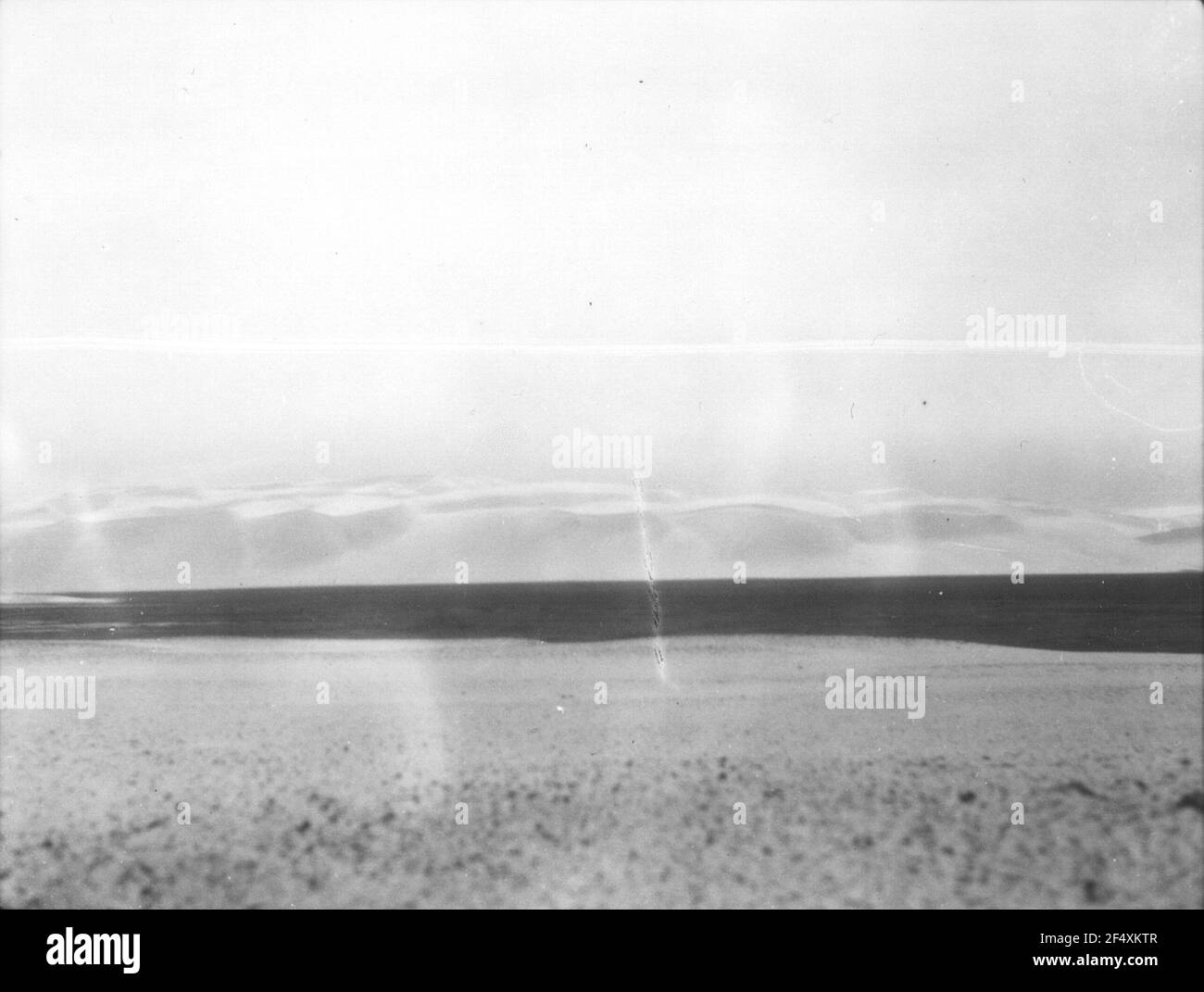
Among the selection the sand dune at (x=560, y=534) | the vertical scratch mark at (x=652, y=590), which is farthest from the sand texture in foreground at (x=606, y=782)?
the sand dune at (x=560, y=534)

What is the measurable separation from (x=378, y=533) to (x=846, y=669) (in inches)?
73.8

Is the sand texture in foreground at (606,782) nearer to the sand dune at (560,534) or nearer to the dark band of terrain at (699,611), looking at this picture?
the dark band of terrain at (699,611)

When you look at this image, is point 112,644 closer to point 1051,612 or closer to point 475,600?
point 475,600

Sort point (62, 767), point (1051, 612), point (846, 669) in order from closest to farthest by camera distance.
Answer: point (62, 767), point (846, 669), point (1051, 612)

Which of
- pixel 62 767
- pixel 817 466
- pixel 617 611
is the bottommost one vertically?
pixel 62 767

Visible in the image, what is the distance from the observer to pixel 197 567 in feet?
9.93

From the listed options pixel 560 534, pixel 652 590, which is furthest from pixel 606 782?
pixel 560 534

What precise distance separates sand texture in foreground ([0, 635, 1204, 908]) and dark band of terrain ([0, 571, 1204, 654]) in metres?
0.09

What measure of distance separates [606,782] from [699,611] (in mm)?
759

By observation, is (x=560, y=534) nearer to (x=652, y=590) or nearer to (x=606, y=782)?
(x=652, y=590)

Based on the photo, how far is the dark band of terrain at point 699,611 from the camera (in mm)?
2912

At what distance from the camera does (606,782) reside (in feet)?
8.54
